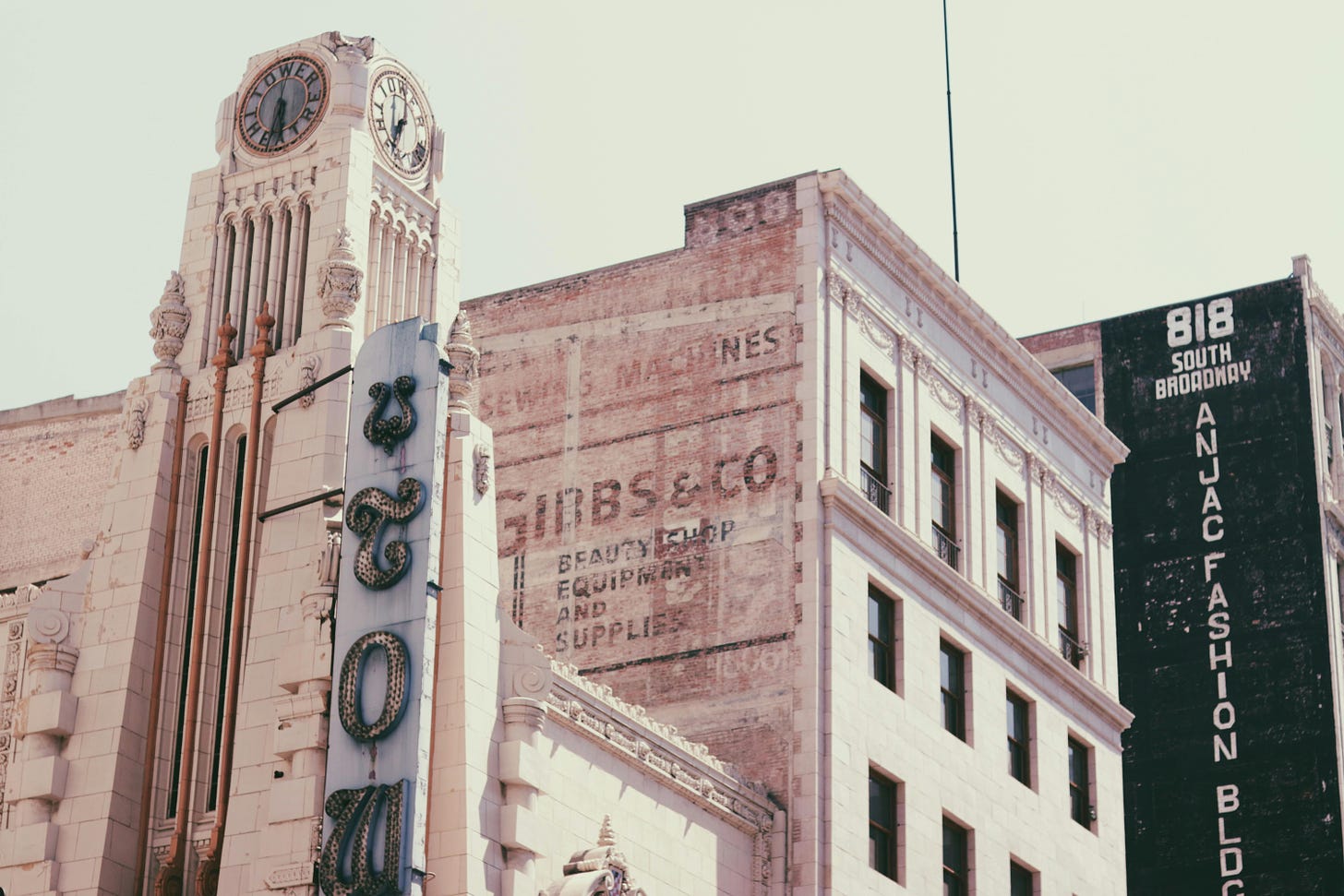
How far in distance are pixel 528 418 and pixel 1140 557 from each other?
2754cm

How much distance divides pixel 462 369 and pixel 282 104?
613cm

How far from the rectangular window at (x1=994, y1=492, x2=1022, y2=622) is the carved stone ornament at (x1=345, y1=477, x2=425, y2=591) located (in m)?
18.9

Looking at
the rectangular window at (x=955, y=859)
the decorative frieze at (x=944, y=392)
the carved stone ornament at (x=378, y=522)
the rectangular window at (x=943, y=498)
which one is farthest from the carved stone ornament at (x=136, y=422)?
the rectangular window at (x=955, y=859)

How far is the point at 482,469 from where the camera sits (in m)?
36.6

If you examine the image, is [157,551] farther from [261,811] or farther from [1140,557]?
[1140,557]

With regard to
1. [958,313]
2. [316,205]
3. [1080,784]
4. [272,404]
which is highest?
[958,313]

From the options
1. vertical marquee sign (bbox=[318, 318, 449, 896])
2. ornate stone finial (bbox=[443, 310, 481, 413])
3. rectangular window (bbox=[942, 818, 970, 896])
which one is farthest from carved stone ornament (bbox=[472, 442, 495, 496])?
rectangular window (bbox=[942, 818, 970, 896])

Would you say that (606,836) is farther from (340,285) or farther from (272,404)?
(340,285)

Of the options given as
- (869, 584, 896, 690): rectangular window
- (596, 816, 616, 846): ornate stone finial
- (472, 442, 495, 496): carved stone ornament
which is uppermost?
(869, 584, 896, 690): rectangular window

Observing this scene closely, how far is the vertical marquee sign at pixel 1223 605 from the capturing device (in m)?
66.0

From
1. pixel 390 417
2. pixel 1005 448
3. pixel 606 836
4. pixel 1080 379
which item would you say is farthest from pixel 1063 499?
pixel 390 417

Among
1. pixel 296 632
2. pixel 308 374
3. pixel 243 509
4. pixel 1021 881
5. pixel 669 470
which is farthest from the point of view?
pixel 1021 881

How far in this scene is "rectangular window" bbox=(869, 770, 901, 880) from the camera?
43469mm

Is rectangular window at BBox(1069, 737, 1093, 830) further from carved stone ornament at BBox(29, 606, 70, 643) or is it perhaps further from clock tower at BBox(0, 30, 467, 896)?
carved stone ornament at BBox(29, 606, 70, 643)
